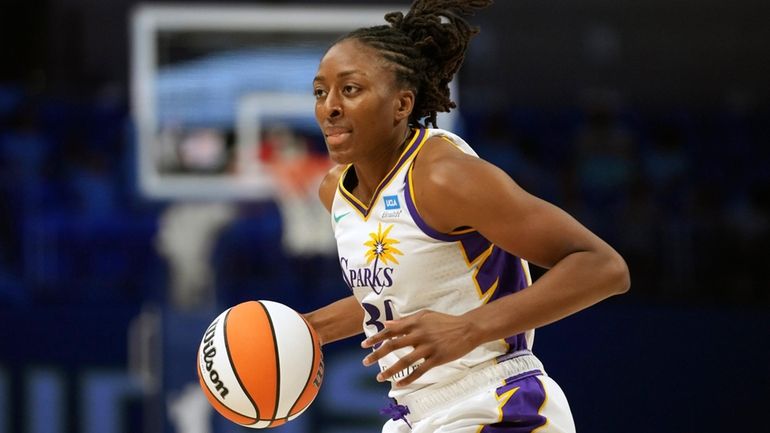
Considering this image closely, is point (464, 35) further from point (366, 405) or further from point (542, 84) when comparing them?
point (542, 84)

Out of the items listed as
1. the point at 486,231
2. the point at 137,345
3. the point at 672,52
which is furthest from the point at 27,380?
the point at 672,52

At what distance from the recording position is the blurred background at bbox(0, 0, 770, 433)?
638 cm

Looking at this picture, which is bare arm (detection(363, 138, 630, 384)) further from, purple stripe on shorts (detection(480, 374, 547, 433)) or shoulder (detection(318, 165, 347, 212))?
shoulder (detection(318, 165, 347, 212))

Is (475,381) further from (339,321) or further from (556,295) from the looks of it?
(339,321)

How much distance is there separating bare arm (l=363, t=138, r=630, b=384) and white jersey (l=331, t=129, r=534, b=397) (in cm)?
13

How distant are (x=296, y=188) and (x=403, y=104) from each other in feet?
18.2

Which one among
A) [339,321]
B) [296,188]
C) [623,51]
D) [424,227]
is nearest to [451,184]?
[424,227]

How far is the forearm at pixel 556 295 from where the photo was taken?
2.55 m

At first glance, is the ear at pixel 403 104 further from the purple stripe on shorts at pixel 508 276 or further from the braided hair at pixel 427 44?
the purple stripe on shorts at pixel 508 276

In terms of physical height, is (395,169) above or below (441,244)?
above

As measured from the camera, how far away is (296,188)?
848cm

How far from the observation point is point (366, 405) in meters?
6.25

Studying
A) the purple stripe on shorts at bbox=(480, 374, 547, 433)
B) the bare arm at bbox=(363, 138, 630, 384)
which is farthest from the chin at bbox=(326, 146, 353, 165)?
the purple stripe on shorts at bbox=(480, 374, 547, 433)

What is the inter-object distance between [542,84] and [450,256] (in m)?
10.6
